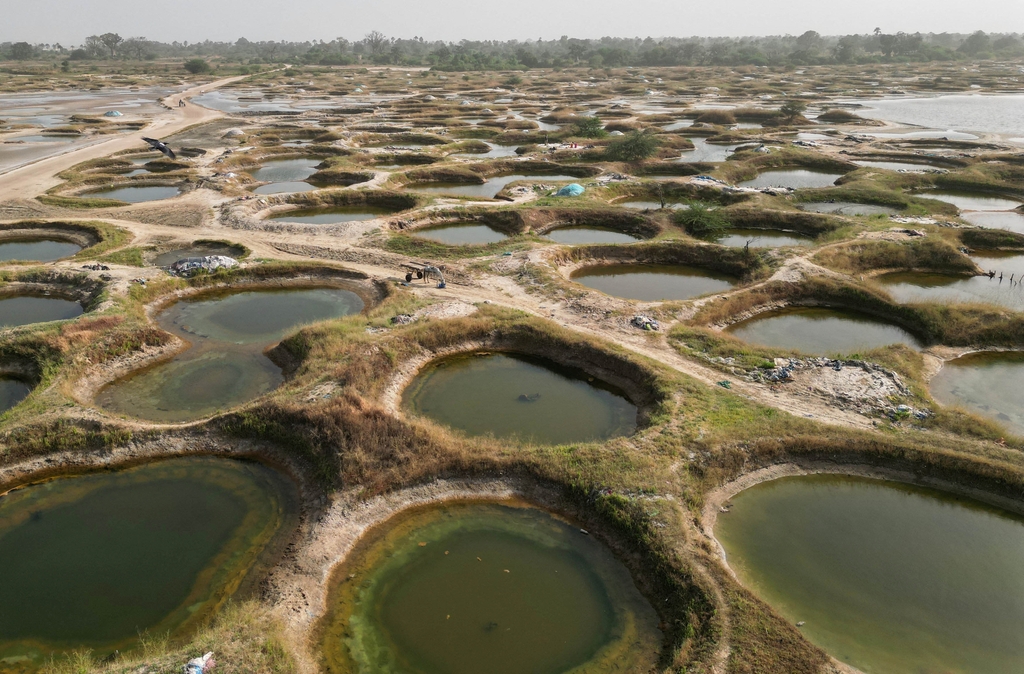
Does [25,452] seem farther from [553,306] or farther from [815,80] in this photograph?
[815,80]

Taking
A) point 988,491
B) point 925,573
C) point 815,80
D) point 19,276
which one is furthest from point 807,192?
point 815,80

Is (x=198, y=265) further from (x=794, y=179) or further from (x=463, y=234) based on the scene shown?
(x=794, y=179)

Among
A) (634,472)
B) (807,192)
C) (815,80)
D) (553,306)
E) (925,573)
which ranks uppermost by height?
(815,80)

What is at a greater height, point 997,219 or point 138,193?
point 138,193

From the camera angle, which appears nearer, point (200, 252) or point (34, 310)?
point (34, 310)

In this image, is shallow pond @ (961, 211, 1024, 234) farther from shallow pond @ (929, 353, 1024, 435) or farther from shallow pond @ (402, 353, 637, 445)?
shallow pond @ (402, 353, 637, 445)

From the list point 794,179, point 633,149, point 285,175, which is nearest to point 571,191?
point 633,149

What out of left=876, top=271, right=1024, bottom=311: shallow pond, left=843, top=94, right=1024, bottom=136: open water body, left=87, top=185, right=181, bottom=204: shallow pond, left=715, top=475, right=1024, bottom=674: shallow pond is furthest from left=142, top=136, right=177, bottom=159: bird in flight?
left=843, top=94, right=1024, bottom=136: open water body
